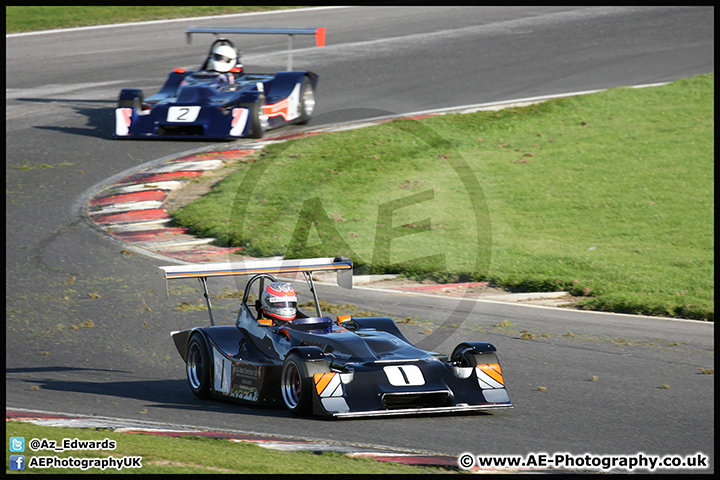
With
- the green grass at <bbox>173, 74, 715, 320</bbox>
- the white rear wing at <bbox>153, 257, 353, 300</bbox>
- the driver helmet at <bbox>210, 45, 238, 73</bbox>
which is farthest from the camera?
the driver helmet at <bbox>210, 45, 238, 73</bbox>

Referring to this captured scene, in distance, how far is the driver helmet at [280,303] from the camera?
8.21 meters

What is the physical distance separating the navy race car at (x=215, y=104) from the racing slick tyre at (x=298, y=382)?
9.53 m

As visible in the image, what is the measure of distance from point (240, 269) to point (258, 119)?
9068mm

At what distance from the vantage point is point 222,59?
18.0 meters

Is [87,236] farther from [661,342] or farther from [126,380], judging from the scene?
[661,342]

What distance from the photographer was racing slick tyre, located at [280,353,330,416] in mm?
7129

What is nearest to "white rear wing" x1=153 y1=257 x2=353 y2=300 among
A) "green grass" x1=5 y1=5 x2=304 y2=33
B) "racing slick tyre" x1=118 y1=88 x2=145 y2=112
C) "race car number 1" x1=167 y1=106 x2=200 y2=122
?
"race car number 1" x1=167 y1=106 x2=200 y2=122

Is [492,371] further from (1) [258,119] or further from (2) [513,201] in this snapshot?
(1) [258,119]

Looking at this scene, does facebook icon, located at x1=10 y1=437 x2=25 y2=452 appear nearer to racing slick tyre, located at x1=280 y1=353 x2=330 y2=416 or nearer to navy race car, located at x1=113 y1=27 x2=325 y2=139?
racing slick tyre, located at x1=280 y1=353 x2=330 y2=416

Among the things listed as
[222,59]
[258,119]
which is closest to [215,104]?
[258,119]

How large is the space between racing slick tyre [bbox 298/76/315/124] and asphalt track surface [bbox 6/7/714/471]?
2.20 ft

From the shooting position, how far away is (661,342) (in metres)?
9.89

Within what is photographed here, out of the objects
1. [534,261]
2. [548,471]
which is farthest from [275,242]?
[548,471]

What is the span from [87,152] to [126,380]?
9035 millimetres
